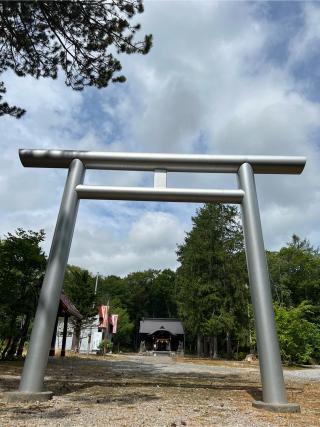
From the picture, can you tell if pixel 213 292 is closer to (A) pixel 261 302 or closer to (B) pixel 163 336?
(B) pixel 163 336

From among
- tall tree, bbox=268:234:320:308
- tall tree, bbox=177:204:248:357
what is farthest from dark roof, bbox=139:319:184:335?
tall tree, bbox=268:234:320:308

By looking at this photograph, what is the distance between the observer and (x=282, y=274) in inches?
1457

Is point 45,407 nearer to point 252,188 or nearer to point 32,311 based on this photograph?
point 252,188

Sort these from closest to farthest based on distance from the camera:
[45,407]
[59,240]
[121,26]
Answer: [45,407] → [59,240] → [121,26]

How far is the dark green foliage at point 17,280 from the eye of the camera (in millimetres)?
12812

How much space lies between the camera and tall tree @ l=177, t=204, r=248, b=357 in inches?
1117

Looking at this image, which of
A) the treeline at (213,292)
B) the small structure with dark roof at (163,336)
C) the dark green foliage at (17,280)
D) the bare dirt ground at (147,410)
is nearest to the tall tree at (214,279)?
the treeline at (213,292)

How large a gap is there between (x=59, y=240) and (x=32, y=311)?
8.63 meters

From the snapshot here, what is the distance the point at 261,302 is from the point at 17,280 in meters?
9.91

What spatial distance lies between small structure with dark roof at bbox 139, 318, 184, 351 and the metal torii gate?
36.4 m

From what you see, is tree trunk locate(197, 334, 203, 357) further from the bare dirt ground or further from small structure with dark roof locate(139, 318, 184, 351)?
the bare dirt ground

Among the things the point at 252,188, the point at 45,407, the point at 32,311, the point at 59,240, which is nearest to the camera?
the point at 45,407

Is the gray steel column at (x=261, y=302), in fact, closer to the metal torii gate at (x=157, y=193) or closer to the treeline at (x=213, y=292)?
the metal torii gate at (x=157, y=193)

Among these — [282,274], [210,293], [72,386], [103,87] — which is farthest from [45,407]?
[282,274]
